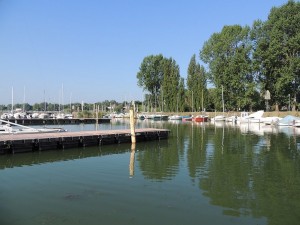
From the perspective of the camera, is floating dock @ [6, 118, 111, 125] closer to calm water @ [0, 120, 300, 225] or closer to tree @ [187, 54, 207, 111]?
tree @ [187, 54, 207, 111]

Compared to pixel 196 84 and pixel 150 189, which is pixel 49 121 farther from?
pixel 150 189

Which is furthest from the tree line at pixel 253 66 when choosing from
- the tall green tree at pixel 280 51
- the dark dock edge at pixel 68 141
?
the dark dock edge at pixel 68 141

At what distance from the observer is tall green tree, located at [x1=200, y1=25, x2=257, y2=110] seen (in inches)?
3504

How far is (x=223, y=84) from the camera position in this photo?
310ft

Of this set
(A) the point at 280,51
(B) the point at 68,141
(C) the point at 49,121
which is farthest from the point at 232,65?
(B) the point at 68,141

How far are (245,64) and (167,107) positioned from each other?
130 feet

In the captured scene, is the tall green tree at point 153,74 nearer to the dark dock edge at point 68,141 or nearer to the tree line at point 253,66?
the tree line at point 253,66

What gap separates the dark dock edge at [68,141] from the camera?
27.2 meters

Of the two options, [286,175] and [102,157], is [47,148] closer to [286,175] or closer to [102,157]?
[102,157]

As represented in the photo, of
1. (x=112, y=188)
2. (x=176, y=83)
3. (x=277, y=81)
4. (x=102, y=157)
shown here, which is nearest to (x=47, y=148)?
(x=102, y=157)

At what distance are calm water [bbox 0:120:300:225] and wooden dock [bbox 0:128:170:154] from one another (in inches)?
53.1

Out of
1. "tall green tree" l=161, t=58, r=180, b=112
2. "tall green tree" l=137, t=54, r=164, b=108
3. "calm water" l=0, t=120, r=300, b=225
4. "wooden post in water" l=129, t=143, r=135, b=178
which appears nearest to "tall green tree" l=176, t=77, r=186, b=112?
"tall green tree" l=161, t=58, r=180, b=112

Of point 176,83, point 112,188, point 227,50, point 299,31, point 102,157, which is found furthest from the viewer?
point 176,83

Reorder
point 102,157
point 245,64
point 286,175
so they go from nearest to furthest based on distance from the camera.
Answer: point 286,175 < point 102,157 < point 245,64
